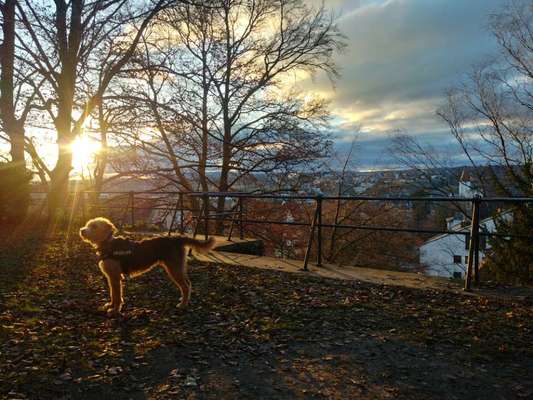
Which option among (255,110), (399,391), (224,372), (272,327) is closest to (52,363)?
(224,372)

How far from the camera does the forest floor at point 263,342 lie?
11.9 feet

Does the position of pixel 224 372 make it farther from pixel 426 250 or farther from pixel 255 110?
pixel 426 250

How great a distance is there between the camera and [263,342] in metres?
4.67

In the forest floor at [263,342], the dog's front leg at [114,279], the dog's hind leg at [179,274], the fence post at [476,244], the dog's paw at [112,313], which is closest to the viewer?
the forest floor at [263,342]

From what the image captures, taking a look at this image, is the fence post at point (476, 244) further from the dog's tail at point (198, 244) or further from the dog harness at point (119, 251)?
the dog harness at point (119, 251)

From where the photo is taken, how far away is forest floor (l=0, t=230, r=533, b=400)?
11.9ft

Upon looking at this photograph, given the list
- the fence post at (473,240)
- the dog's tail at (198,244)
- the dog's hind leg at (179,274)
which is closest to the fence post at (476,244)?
the fence post at (473,240)

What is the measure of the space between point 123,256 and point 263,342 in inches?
85.0

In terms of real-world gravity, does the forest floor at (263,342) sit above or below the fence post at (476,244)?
below

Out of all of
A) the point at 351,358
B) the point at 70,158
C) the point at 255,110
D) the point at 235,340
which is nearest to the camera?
the point at 351,358

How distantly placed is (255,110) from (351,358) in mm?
20933

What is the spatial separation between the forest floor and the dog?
0.30 meters

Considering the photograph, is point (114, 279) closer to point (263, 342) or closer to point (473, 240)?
point (263, 342)

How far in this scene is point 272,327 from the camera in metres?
5.09
